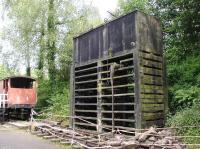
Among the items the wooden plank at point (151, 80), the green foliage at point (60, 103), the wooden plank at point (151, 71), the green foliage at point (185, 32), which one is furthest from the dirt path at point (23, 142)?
the green foliage at point (185, 32)

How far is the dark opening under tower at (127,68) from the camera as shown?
13.1m

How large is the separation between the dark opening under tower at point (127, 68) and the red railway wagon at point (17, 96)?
22.7 ft

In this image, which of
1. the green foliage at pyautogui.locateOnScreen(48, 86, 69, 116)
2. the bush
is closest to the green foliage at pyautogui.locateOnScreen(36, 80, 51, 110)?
the green foliage at pyautogui.locateOnScreen(48, 86, 69, 116)

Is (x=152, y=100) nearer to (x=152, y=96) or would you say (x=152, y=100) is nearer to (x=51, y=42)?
(x=152, y=96)

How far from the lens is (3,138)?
14961 mm

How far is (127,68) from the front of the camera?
44.8ft

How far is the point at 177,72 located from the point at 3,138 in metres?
8.87

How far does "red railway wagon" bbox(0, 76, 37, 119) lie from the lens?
22.4 metres

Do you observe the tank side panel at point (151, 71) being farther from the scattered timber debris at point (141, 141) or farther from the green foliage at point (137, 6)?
the green foliage at point (137, 6)

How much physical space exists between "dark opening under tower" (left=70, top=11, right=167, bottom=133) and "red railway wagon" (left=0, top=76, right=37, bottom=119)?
6924mm

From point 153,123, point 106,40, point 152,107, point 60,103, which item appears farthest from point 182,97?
point 60,103

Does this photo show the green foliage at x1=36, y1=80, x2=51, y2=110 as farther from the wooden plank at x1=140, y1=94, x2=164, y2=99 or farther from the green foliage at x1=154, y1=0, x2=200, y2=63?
the wooden plank at x1=140, y1=94, x2=164, y2=99

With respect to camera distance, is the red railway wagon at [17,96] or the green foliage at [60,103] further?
the red railway wagon at [17,96]

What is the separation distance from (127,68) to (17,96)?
458 inches
